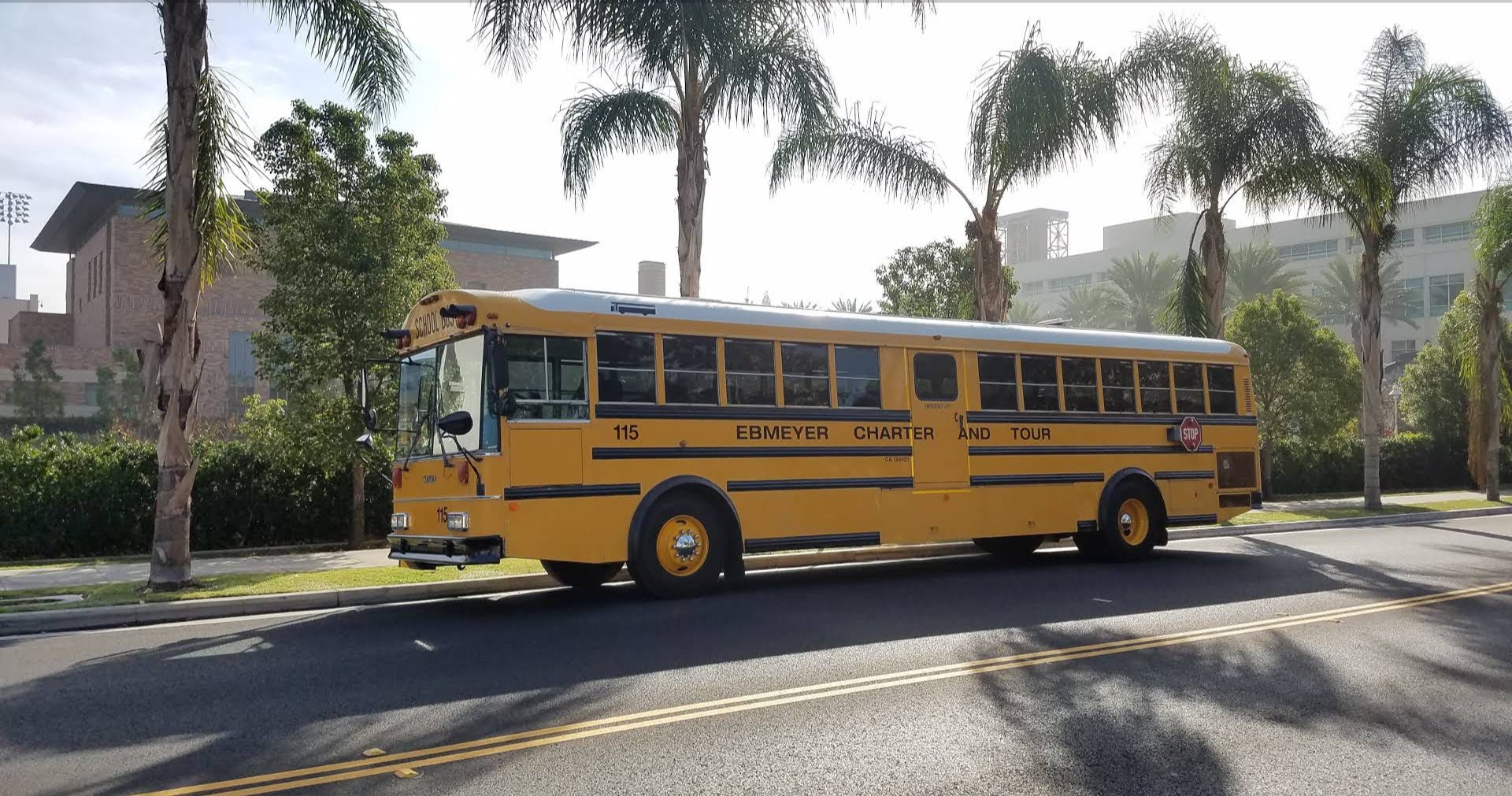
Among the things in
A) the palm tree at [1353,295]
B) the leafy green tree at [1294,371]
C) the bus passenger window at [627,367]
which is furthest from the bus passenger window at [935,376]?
the palm tree at [1353,295]

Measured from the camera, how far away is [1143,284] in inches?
2741

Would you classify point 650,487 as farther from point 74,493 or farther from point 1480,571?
point 74,493

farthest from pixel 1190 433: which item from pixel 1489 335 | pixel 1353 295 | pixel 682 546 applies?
pixel 1353 295

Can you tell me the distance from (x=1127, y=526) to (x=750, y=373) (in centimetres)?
629

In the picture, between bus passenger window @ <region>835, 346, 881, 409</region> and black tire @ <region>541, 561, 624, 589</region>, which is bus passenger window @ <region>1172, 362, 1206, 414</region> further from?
black tire @ <region>541, 561, 624, 589</region>

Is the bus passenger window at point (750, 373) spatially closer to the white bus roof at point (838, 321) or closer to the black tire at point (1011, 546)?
the white bus roof at point (838, 321)

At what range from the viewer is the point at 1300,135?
2289 cm

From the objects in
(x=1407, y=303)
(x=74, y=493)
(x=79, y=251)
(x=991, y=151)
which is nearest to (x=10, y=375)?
(x=79, y=251)

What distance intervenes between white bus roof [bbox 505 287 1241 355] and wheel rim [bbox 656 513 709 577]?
206 centimetres

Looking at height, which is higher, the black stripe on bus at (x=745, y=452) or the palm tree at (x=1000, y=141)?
the palm tree at (x=1000, y=141)

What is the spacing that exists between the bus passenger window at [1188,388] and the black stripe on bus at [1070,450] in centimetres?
56

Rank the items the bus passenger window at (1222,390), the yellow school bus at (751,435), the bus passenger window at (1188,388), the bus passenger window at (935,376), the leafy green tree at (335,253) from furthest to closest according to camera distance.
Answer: the leafy green tree at (335,253), the bus passenger window at (1222,390), the bus passenger window at (1188,388), the bus passenger window at (935,376), the yellow school bus at (751,435)

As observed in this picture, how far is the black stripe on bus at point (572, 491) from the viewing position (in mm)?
10328

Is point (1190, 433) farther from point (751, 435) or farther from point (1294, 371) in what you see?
point (1294, 371)
